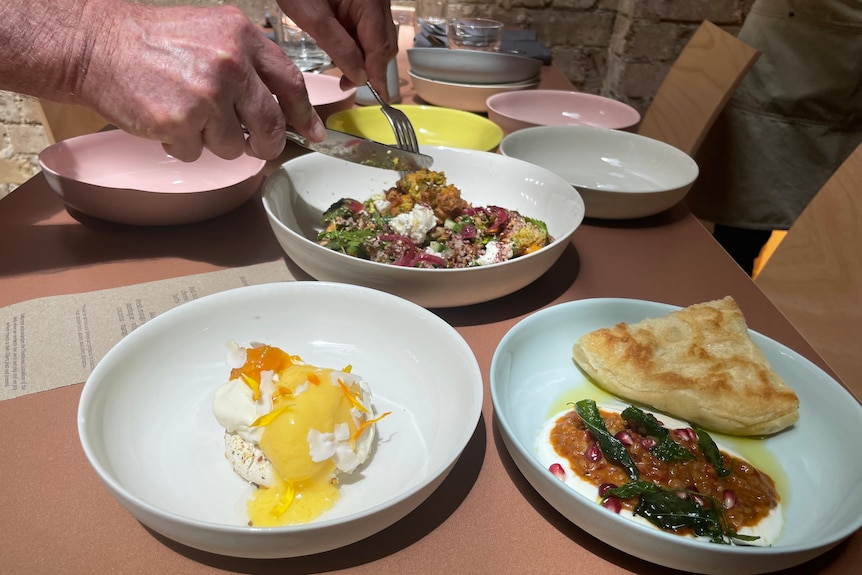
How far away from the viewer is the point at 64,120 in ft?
5.98

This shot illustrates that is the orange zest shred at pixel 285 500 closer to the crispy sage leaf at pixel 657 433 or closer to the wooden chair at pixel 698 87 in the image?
the crispy sage leaf at pixel 657 433

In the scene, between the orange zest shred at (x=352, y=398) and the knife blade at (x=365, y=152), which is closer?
the orange zest shred at (x=352, y=398)

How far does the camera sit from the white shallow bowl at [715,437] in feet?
1.88

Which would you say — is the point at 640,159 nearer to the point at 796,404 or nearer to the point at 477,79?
the point at 477,79

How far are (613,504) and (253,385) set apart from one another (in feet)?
1.51

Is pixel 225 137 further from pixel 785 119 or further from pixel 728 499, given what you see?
pixel 785 119

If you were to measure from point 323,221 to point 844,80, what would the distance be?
6.62 ft

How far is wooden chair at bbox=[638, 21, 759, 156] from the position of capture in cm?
191

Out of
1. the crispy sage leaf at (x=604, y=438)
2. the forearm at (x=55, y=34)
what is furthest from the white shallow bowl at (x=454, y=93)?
the crispy sage leaf at (x=604, y=438)

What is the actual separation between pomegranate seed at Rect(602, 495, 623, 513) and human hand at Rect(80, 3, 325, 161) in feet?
2.65

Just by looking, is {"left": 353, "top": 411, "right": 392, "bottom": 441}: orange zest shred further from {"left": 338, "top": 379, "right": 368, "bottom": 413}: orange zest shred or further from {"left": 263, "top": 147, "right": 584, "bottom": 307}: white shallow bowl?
{"left": 263, "top": 147, "right": 584, "bottom": 307}: white shallow bowl

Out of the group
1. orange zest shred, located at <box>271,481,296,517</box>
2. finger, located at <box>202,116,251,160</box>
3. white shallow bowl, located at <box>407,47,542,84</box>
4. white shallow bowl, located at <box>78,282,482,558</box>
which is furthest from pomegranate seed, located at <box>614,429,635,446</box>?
white shallow bowl, located at <box>407,47,542,84</box>

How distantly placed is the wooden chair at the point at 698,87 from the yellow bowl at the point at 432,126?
0.80 meters

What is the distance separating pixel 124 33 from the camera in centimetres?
89
